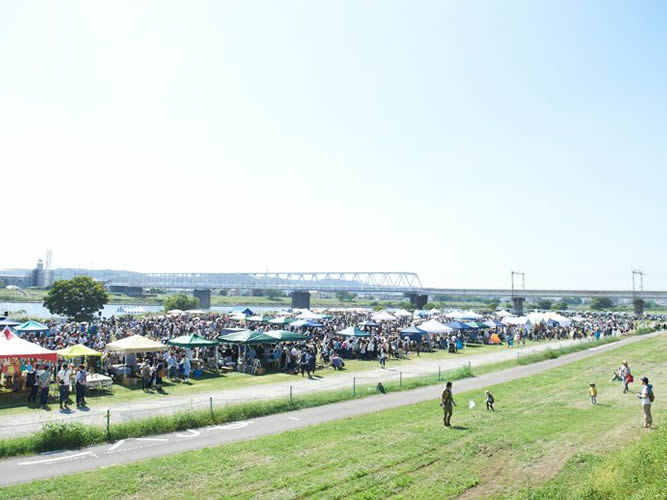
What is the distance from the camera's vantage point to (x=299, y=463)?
39.1 feet

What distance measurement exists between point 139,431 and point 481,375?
60.4 ft

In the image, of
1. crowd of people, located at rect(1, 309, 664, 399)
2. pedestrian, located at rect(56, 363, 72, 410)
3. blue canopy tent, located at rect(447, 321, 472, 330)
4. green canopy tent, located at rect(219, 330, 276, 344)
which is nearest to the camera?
pedestrian, located at rect(56, 363, 72, 410)

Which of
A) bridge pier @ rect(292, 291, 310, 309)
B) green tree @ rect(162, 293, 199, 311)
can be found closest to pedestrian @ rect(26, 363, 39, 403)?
green tree @ rect(162, 293, 199, 311)

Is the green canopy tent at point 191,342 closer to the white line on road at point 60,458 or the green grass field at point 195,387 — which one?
the green grass field at point 195,387

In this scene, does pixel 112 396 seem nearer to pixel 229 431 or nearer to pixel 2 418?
pixel 2 418

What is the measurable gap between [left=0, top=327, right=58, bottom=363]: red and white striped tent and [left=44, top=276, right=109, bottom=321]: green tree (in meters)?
40.9

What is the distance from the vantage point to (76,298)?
57906 millimetres

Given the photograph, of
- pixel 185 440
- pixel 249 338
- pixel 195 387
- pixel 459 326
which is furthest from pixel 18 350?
pixel 459 326

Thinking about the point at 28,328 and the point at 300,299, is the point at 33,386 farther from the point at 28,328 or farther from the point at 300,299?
the point at 300,299

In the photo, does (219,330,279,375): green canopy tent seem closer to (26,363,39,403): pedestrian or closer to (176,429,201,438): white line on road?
(26,363,39,403): pedestrian

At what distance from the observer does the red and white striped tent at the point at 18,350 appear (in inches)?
752

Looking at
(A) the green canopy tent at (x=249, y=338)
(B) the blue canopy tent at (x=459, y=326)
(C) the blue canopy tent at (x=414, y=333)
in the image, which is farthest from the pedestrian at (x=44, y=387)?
(B) the blue canopy tent at (x=459, y=326)

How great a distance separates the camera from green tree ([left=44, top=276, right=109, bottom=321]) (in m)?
57.9

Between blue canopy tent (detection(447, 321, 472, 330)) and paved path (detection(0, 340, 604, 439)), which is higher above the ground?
blue canopy tent (detection(447, 321, 472, 330))
